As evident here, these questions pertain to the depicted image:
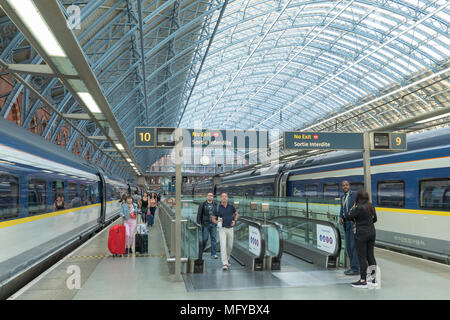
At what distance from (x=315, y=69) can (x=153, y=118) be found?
2039 cm

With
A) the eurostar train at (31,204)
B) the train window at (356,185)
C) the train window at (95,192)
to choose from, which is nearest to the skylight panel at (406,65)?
the train window at (356,185)

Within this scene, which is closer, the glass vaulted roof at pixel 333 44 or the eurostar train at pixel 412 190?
the eurostar train at pixel 412 190

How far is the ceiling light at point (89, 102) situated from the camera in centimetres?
912

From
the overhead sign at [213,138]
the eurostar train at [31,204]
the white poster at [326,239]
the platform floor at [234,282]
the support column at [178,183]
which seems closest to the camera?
the platform floor at [234,282]

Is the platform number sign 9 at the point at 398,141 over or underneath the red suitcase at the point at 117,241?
over

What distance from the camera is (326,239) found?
370 inches

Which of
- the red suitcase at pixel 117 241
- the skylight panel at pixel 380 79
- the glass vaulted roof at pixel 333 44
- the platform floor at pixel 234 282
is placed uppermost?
the glass vaulted roof at pixel 333 44

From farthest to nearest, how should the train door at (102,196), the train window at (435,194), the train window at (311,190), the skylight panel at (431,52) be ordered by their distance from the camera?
the skylight panel at (431,52) < the train door at (102,196) < the train window at (311,190) < the train window at (435,194)

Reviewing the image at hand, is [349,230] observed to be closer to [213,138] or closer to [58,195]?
[213,138]

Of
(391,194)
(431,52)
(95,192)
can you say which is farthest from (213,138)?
(431,52)

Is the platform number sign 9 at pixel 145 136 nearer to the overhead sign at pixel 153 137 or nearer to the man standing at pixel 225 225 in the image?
the overhead sign at pixel 153 137

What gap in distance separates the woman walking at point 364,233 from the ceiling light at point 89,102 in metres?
6.37

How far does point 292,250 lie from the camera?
36.1 feet

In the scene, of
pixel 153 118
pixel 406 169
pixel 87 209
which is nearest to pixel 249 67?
pixel 153 118
